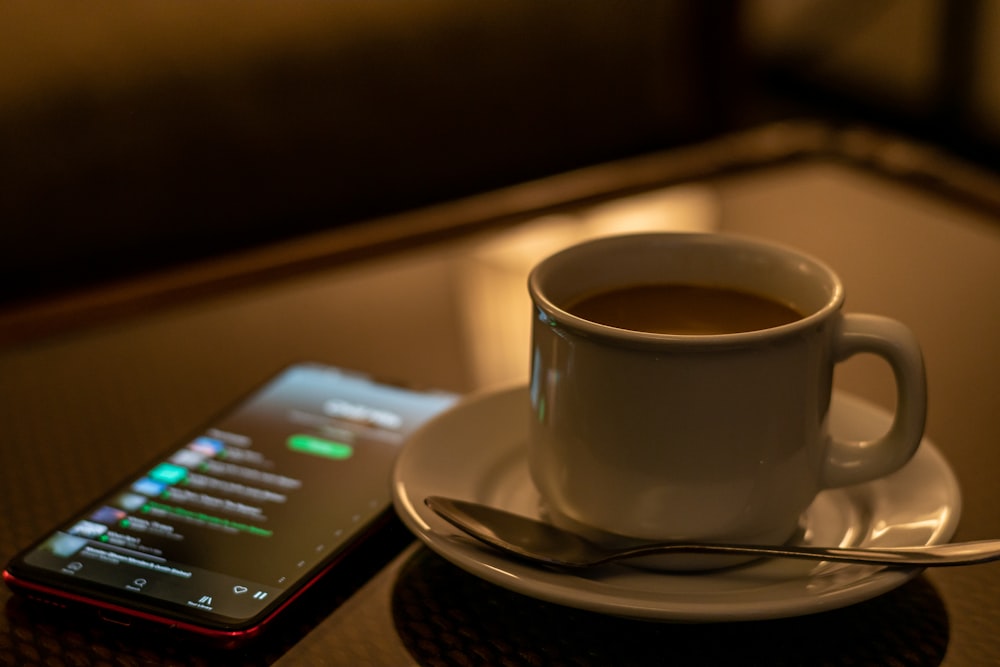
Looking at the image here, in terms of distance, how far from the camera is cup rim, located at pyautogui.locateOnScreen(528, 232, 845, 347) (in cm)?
34

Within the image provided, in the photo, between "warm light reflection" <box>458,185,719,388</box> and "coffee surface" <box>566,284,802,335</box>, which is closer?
"coffee surface" <box>566,284,802,335</box>

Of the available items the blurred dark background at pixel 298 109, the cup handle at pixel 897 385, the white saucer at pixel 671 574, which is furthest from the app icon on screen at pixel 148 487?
the blurred dark background at pixel 298 109

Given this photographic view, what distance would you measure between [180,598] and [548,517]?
0.47 feet

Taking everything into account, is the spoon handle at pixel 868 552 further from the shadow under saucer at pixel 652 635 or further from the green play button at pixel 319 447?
the green play button at pixel 319 447

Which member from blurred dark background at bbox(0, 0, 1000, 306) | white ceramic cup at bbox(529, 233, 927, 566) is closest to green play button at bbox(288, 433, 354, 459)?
white ceramic cup at bbox(529, 233, 927, 566)

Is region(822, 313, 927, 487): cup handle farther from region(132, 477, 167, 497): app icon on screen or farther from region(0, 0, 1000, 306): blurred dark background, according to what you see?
region(0, 0, 1000, 306): blurred dark background

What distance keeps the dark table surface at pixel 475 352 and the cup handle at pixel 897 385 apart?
0.16 ft

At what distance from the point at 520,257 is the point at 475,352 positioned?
Answer: 0.13 m

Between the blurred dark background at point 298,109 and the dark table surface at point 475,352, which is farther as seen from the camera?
the blurred dark background at point 298,109

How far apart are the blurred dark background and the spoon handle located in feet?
3.23

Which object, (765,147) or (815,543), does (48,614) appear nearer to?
(815,543)

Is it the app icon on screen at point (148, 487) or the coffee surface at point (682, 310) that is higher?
the coffee surface at point (682, 310)

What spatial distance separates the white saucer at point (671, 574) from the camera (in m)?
0.34

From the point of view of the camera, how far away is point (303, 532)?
1.37ft
